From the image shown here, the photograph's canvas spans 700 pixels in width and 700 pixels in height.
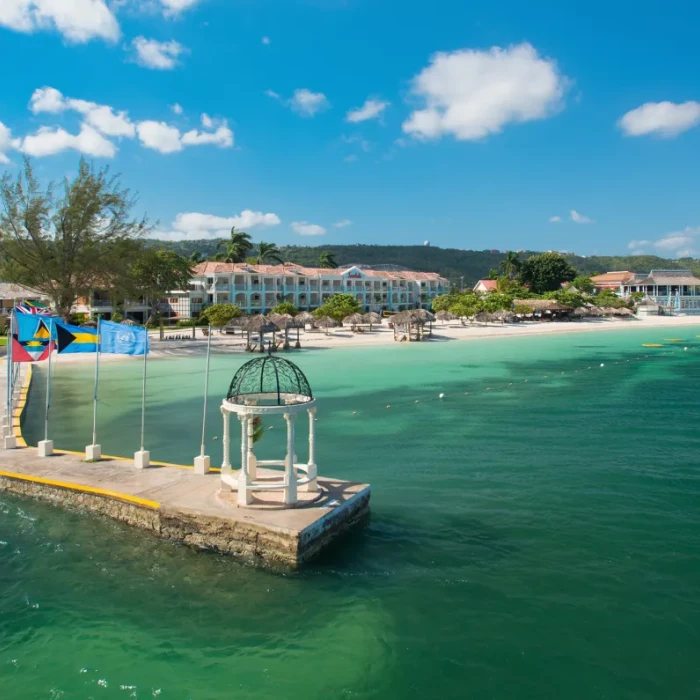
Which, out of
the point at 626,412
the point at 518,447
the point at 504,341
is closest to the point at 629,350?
the point at 504,341

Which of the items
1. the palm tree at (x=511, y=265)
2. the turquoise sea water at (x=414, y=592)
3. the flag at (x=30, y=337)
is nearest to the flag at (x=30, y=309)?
the flag at (x=30, y=337)

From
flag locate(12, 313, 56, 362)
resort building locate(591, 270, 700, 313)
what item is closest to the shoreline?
resort building locate(591, 270, 700, 313)

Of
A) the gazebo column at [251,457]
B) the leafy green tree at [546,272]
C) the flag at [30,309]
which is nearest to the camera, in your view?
the gazebo column at [251,457]

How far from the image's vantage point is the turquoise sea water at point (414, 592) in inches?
286

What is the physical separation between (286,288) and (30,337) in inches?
2832

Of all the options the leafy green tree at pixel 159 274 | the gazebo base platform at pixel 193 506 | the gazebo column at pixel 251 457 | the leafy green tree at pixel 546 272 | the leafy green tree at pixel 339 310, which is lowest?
the gazebo base platform at pixel 193 506

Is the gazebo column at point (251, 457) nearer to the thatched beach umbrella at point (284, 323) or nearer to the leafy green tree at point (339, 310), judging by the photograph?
the thatched beach umbrella at point (284, 323)

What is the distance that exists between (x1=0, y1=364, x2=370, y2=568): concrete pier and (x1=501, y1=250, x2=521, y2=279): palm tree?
11117 cm

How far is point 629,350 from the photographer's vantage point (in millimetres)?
50000

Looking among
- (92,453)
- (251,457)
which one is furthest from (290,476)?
(92,453)

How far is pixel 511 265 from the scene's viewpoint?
11669 centimetres

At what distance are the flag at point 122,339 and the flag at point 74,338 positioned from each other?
0.98 m

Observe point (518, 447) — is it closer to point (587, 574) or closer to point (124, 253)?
point (587, 574)

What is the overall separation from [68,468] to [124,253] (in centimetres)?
3640
